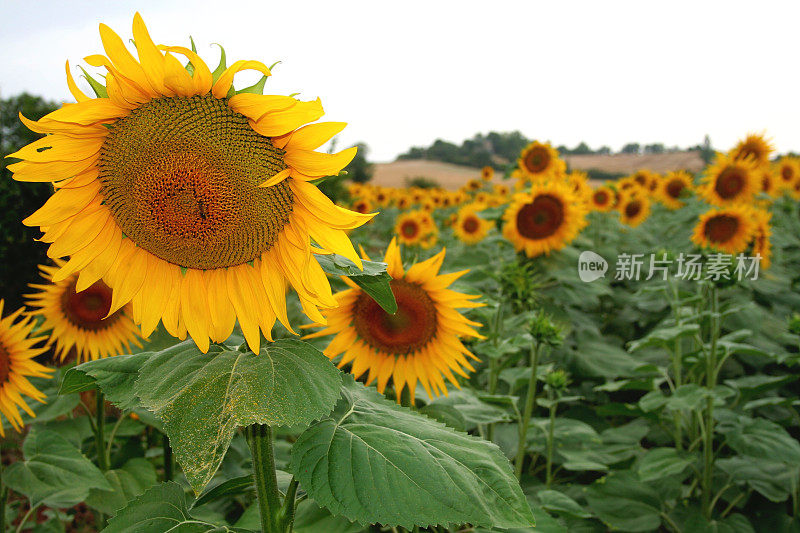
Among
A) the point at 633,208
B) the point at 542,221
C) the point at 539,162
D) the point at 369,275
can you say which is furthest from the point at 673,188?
the point at 369,275

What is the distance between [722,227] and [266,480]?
4542mm

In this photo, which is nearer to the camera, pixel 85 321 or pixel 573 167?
pixel 85 321

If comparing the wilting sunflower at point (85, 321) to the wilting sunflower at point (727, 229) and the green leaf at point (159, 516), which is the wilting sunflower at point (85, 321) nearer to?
the green leaf at point (159, 516)

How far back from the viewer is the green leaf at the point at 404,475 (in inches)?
39.3

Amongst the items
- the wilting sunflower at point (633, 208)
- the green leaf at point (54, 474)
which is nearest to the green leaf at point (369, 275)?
the green leaf at point (54, 474)

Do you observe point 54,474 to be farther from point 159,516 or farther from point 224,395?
point 224,395

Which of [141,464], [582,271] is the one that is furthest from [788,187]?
[141,464]

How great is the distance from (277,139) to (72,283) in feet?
6.14

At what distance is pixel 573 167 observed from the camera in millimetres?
13492

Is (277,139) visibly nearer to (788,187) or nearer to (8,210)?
(8,210)

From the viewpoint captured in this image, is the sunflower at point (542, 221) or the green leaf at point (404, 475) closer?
the green leaf at point (404, 475)

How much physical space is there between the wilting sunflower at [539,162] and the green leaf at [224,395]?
199 inches

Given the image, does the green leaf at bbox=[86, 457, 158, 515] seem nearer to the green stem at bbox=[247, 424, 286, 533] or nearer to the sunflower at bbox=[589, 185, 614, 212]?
A: the green stem at bbox=[247, 424, 286, 533]

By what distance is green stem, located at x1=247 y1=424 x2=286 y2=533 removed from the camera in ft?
3.86
